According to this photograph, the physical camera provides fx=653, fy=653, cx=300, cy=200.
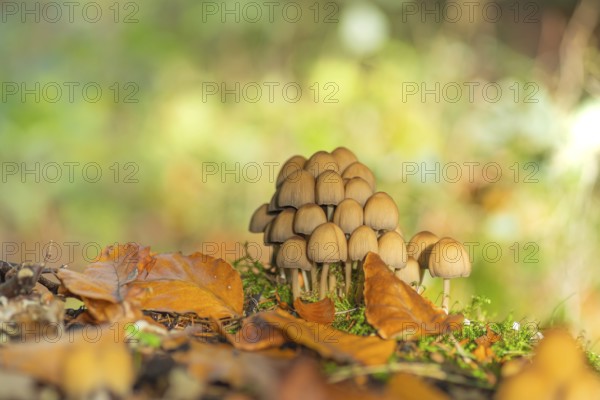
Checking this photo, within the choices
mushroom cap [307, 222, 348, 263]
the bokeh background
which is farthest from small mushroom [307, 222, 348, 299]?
the bokeh background

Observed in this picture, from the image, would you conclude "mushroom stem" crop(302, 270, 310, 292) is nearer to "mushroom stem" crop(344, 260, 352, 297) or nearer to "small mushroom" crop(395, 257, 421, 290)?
"mushroom stem" crop(344, 260, 352, 297)

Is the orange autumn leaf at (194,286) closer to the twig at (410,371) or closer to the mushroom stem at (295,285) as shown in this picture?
the mushroom stem at (295,285)

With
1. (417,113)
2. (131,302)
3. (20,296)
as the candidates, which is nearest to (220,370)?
(131,302)

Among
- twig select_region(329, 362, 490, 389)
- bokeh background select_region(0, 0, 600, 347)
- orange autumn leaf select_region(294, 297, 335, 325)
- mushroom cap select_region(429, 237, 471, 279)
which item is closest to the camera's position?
twig select_region(329, 362, 490, 389)

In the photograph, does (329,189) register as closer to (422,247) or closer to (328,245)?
(328,245)

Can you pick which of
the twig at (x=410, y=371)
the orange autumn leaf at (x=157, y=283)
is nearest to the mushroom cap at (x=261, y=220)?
the orange autumn leaf at (x=157, y=283)

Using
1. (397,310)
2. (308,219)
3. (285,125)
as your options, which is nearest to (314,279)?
(308,219)

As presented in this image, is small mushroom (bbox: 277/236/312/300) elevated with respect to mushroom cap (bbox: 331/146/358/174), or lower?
lower
